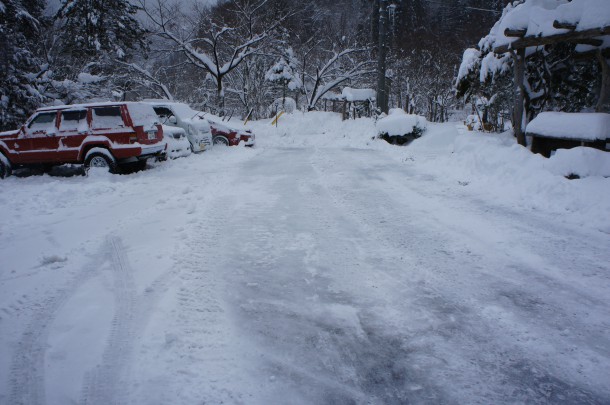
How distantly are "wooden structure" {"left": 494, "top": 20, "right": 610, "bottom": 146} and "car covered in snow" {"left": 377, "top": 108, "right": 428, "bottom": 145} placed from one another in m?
5.12

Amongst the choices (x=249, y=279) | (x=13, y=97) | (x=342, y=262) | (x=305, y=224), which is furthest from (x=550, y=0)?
(x=13, y=97)

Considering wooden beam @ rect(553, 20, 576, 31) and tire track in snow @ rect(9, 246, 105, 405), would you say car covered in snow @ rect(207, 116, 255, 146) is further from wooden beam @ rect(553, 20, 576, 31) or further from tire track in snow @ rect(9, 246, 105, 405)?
tire track in snow @ rect(9, 246, 105, 405)

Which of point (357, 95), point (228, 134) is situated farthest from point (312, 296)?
point (357, 95)

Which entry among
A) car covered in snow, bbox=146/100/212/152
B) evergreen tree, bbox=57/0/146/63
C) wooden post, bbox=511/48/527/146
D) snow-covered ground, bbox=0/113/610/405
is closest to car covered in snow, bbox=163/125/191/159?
car covered in snow, bbox=146/100/212/152

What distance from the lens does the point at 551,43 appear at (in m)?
9.19

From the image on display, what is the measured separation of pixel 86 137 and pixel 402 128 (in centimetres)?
1169

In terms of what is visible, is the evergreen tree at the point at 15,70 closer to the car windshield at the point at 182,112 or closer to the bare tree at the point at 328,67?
the car windshield at the point at 182,112

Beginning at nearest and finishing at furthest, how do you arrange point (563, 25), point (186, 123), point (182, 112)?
point (563, 25) < point (186, 123) < point (182, 112)

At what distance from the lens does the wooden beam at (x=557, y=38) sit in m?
7.70

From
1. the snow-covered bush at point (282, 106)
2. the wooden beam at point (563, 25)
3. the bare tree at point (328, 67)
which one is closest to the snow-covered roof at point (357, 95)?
the bare tree at point (328, 67)

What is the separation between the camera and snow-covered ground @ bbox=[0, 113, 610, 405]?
8.02 feet

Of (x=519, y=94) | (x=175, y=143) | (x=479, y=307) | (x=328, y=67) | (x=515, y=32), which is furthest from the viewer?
(x=328, y=67)

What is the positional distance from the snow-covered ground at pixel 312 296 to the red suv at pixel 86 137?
2.61 meters

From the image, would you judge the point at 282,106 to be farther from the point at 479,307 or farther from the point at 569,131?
the point at 479,307
